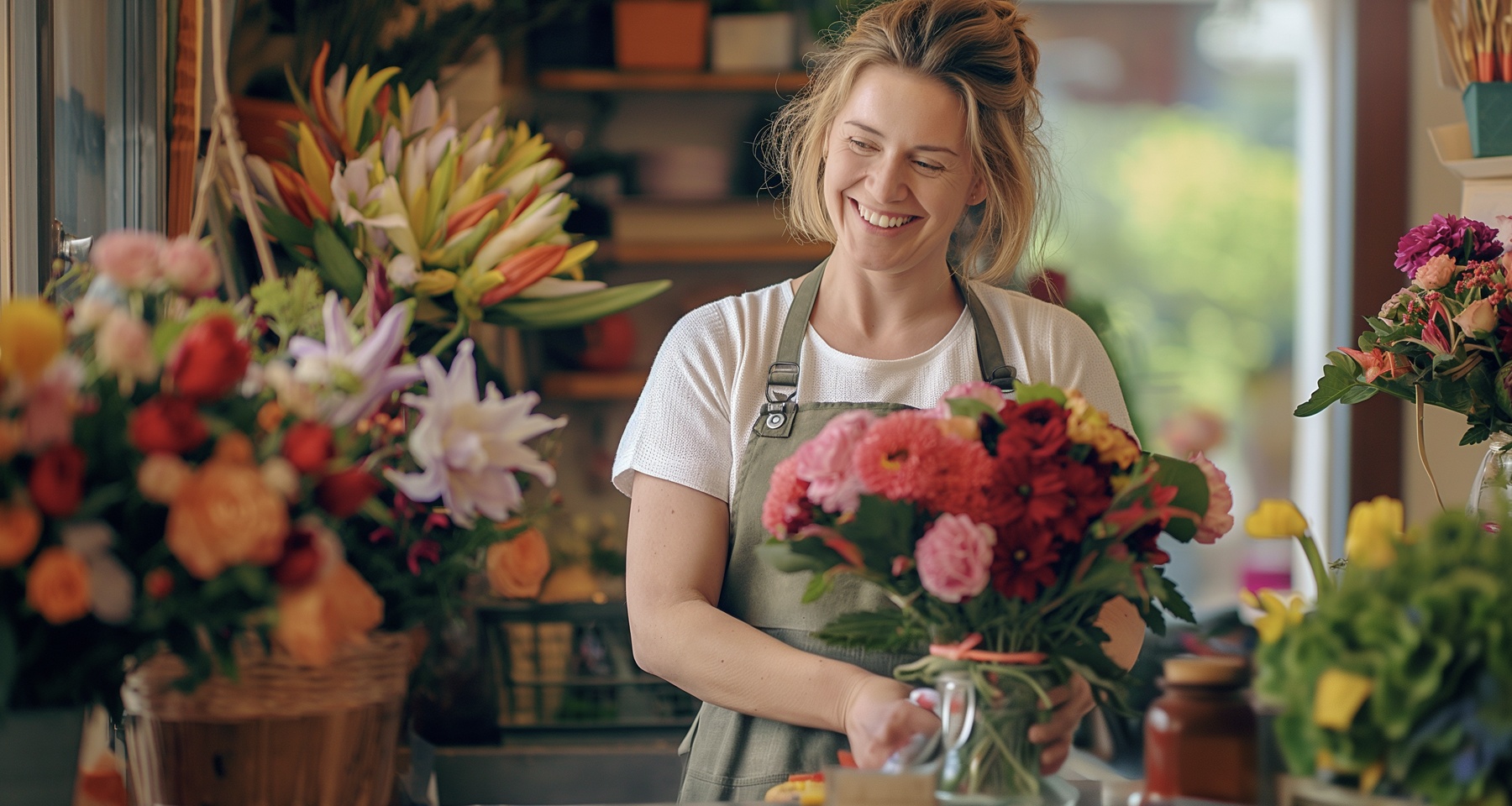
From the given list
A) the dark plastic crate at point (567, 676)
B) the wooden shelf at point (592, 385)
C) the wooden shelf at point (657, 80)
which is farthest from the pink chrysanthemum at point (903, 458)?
the wooden shelf at point (657, 80)

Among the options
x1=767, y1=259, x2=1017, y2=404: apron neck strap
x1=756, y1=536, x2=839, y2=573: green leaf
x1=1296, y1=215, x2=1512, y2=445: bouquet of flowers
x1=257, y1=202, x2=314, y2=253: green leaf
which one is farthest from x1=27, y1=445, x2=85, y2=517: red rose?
x1=1296, y1=215, x2=1512, y2=445: bouquet of flowers

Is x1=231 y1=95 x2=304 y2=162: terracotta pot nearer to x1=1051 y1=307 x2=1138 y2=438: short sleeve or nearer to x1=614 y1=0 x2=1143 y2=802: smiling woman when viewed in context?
x1=614 y1=0 x2=1143 y2=802: smiling woman

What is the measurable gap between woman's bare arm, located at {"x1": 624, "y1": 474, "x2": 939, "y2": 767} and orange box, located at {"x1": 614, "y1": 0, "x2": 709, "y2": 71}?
69.6 inches

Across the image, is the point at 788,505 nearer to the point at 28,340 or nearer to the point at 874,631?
the point at 874,631

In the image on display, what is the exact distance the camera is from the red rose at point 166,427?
76 cm

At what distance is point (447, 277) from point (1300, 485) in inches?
118

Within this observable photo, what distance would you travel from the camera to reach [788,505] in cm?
98

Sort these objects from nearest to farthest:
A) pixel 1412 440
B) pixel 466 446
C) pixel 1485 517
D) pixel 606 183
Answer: pixel 466 446 → pixel 1485 517 → pixel 606 183 → pixel 1412 440

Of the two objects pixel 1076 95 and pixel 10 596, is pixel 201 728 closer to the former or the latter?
pixel 10 596

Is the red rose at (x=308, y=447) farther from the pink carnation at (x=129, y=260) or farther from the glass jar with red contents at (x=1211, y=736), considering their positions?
the glass jar with red contents at (x=1211, y=736)

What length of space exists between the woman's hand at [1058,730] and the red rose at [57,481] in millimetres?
641

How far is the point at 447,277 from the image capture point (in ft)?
4.57

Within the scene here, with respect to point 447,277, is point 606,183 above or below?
above

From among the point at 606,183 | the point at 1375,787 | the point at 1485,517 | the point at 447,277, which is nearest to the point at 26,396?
the point at 447,277
